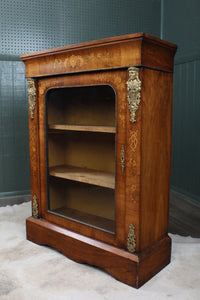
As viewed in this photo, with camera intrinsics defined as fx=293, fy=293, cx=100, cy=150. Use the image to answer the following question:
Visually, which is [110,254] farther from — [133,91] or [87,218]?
[133,91]

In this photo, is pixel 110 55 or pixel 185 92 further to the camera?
pixel 185 92

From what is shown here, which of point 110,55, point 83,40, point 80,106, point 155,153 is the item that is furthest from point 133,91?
point 83,40

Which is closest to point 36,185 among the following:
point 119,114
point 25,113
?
point 119,114

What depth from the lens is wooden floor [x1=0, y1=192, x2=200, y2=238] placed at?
2650 millimetres

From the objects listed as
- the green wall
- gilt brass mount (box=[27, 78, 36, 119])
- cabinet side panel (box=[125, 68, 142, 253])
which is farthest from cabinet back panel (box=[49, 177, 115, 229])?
the green wall

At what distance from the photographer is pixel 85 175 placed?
2230 millimetres

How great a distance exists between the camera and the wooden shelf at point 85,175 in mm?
2044

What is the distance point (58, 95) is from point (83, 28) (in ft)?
4.73

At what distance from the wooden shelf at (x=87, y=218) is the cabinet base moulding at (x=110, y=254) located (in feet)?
0.35

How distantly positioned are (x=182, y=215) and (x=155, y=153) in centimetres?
139

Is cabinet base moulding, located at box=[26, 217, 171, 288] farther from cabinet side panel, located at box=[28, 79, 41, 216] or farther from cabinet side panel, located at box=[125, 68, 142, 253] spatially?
cabinet side panel, located at box=[28, 79, 41, 216]

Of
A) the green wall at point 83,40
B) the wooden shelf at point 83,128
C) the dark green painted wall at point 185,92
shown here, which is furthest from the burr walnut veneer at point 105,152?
the dark green painted wall at point 185,92

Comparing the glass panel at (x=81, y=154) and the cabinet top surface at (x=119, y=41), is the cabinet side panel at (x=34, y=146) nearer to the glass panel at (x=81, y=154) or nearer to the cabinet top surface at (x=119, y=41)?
the glass panel at (x=81, y=154)

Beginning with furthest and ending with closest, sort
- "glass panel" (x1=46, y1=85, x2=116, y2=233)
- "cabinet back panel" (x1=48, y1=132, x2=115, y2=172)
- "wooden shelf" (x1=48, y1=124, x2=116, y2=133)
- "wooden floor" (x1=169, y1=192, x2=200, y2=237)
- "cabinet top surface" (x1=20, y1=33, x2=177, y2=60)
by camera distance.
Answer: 1. "wooden floor" (x1=169, y1=192, x2=200, y2=237)
2. "cabinet back panel" (x1=48, y1=132, x2=115, y2=172)
3. "glass panel" (x1=46, y1=85, x2=116, y2=233)
4. "wooden shelf" (x1=48, y1=124, x2=116, y2=133)
5. "cabinet top surface" (x1=20, y1=33, x2=177, y2=60)
